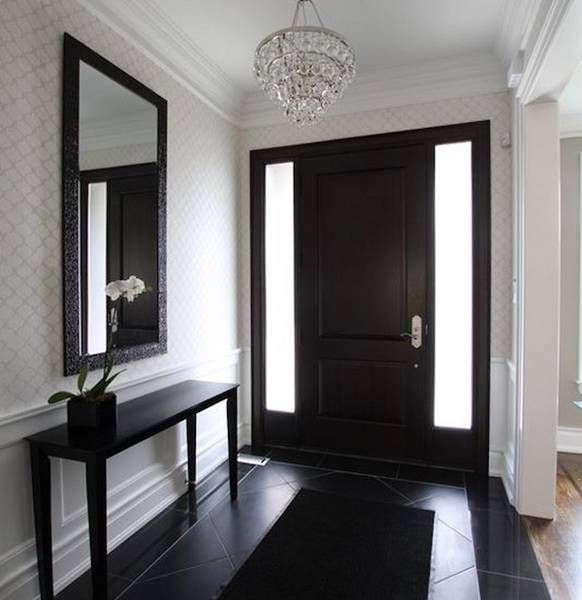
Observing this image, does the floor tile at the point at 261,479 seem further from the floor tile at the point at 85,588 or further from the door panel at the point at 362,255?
the door panel at the point at 362,255

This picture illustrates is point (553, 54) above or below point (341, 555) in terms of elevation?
above

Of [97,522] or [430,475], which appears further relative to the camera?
[430,475]

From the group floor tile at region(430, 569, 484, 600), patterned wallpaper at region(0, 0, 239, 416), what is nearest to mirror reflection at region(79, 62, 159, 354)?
patterned wallpaper at region(0, 0, 239, 416)

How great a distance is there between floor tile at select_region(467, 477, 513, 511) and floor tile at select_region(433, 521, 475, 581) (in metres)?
0.38

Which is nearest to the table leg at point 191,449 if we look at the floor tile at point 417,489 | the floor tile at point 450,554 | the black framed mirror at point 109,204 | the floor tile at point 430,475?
the black framed mirror at point 109,204

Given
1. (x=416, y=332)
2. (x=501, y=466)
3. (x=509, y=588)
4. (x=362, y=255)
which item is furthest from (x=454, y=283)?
(x=509, y=588)

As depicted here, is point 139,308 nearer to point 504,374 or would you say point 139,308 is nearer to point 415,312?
point 415,312

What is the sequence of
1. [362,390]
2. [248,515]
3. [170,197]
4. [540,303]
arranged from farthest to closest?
[362,390]
[170,197]
[248,515]
[540,303]

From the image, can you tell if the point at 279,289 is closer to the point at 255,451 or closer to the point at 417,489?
the point at 255,451

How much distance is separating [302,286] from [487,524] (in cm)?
200

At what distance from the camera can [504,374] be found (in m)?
2.96

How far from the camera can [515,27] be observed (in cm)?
242

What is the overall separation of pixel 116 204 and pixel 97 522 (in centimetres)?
151

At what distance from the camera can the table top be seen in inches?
66.7
